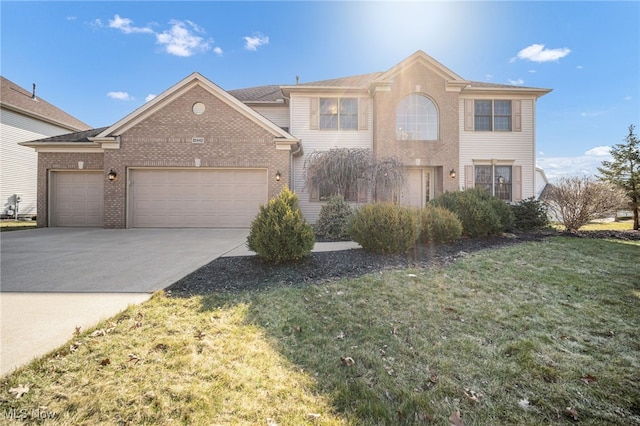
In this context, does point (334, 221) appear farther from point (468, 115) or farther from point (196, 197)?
point (468, 115)

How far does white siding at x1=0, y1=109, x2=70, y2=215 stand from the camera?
15.2m

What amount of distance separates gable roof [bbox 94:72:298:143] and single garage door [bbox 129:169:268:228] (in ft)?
5.41

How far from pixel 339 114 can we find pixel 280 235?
9.53 meters

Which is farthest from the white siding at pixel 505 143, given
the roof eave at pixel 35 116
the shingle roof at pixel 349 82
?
the roof eave at pixel 35 116

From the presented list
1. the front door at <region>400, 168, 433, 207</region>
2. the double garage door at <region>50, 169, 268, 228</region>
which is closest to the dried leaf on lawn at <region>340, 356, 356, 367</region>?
the double garage door at <region>50, 169, 268, 228</region>

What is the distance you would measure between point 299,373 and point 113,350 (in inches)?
64.7

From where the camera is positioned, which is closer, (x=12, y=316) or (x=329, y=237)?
(x=12, y=316)

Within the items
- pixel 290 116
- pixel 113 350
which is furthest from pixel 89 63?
pixel 113 350

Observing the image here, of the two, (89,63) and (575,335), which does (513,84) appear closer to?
(575,335)

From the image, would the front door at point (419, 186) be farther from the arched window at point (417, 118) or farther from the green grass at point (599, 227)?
the green grass at point (599, 227)

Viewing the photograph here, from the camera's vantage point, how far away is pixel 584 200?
917 centimetres

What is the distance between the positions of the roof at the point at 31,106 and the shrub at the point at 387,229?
69.9ft

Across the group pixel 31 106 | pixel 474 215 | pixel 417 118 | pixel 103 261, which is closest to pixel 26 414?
pixel 103 261

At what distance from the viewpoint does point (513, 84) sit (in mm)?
13336
